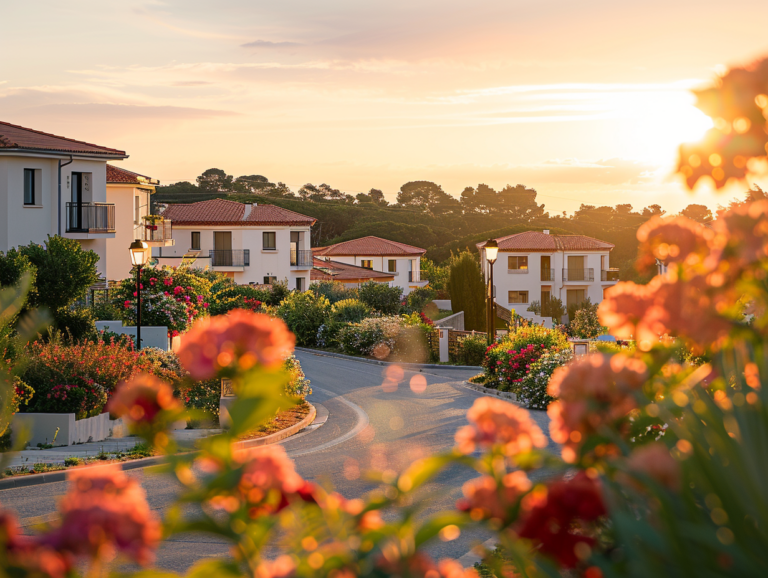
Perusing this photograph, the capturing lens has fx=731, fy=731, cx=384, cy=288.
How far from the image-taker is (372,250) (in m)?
71.6

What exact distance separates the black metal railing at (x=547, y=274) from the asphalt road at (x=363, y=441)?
1619 inches

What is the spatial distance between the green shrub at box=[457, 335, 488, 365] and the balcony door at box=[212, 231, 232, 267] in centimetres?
3121

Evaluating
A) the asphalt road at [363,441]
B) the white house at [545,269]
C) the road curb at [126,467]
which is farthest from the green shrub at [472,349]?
the white house at [545,269]

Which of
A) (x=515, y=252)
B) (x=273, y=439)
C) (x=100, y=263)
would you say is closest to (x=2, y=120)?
(x=100, y=263)

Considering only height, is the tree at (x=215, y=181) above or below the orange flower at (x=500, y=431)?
above

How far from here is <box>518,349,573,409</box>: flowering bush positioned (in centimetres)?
1832

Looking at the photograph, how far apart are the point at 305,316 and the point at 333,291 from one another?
19.8 feet

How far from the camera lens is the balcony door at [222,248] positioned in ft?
185

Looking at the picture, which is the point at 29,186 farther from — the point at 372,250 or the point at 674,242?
the point at 372,250

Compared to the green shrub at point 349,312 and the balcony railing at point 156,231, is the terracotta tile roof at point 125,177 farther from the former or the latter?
the green shrub at point 349,312

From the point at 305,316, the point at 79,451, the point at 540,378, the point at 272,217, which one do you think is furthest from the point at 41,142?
the point at 272,217

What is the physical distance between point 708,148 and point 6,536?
61.2 inches

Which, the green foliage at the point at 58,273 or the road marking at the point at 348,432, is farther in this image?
the green foliage at the point at 58,273

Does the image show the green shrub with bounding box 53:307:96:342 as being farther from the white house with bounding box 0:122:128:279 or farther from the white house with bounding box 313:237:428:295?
the white house with bounding box 313:237:428:295
